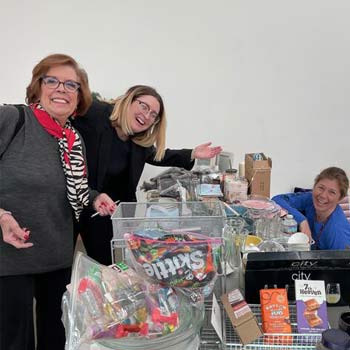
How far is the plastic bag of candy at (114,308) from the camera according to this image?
2.41 ft

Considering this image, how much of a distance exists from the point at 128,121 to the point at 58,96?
0.60m

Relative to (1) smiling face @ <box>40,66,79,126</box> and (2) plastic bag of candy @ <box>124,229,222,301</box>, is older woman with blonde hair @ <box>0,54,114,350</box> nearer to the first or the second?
(1) smiling face @ <box>40,66,79,126</box>

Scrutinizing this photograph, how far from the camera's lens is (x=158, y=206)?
4.14ft

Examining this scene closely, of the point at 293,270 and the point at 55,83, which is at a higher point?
the point at 55,83

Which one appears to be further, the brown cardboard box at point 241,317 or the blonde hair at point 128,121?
the blonde hair at point 128,121

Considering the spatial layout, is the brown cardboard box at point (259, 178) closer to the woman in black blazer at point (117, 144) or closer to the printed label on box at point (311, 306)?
the woman in black blazer at point (117, 144)

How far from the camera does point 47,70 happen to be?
51.4 inches

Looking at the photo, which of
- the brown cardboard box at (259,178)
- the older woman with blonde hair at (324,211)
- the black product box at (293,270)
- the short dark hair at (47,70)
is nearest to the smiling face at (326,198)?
the older woman with blonde hair at (324,211)

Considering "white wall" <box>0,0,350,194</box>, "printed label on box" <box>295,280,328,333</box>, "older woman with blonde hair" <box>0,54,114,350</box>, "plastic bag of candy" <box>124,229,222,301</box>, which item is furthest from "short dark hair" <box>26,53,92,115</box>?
"white wall" <box>0,0,350,194</box>

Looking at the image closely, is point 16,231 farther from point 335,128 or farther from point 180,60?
point 335,128

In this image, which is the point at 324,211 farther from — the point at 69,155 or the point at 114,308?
the point at 114,308

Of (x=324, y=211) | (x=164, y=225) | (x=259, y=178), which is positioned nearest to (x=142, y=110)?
(x=259, y=178)

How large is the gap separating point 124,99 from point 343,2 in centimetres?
234

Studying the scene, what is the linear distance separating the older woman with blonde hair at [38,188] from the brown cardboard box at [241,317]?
0.67 meters
